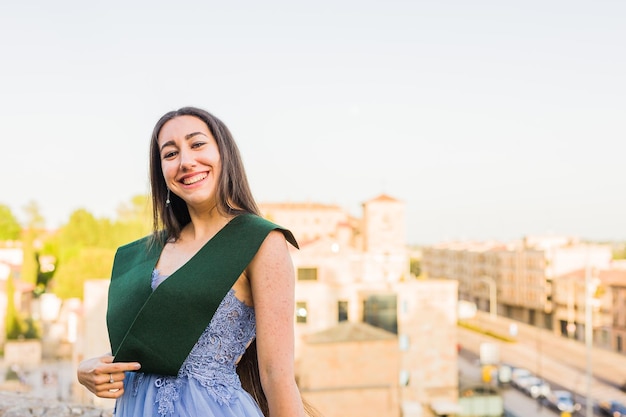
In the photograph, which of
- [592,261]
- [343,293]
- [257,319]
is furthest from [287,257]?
[592,261]

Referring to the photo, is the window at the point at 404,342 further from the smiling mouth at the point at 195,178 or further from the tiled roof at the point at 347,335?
the smiling mouth at the point at 195,178

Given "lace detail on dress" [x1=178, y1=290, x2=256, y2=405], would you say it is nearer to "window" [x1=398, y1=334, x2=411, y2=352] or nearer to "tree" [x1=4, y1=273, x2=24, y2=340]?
"window" [x1=398, y1=334, x2=411, y2=352]

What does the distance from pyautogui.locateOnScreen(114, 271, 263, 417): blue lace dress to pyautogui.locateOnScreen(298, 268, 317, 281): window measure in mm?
25288

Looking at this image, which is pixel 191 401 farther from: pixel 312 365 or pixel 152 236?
pixel 312 365

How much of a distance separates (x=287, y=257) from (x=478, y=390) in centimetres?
2864

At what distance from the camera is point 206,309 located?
5.23ft

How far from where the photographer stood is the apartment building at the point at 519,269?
5238 cm

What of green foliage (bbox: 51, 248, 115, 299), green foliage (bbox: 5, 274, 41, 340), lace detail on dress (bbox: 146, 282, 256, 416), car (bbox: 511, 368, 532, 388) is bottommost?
car (bbox: 511, 368, 532, 388)

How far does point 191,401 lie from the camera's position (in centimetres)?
161

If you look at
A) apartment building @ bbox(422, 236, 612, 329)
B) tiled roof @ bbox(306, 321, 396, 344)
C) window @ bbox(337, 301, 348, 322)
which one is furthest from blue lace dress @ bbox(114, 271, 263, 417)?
apartment building @ bbox(422, 236, 612, 329)

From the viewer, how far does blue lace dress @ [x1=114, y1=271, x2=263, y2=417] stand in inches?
63.3

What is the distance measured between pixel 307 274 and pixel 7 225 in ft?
109

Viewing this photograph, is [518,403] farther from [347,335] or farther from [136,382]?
[136,382]

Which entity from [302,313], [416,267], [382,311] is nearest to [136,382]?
[302,313]
